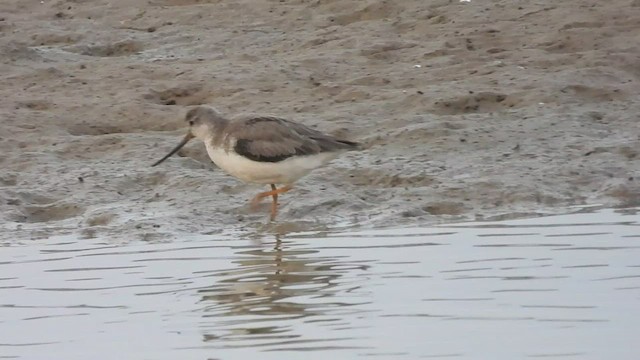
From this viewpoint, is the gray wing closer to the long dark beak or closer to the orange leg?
the orange leg

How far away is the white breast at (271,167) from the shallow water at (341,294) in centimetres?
83

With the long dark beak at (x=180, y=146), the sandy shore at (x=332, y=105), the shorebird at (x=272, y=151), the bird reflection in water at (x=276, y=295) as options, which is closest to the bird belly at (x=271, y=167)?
the shorebird at (x=272, y=151)

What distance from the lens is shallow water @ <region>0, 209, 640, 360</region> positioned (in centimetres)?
658

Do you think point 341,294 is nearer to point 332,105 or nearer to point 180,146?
point 180,146

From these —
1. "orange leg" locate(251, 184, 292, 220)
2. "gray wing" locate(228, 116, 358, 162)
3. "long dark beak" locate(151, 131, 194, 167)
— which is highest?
"gray wing" locate(228, 116, 358, 162)

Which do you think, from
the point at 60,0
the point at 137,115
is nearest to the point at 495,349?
the point at 137,115

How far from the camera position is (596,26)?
1382 centimetres

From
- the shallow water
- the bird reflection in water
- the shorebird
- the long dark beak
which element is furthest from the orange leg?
the bird reflection in water

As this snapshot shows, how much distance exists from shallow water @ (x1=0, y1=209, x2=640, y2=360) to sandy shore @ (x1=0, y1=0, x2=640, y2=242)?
2.22 ft

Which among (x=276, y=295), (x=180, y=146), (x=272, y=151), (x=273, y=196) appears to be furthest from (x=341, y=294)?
(x=180, y=146)

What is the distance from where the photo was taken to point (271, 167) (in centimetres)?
1035

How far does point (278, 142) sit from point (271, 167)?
18 centimetres

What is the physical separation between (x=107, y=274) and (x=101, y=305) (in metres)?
0.85

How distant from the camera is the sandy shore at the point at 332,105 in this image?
10.3 m
